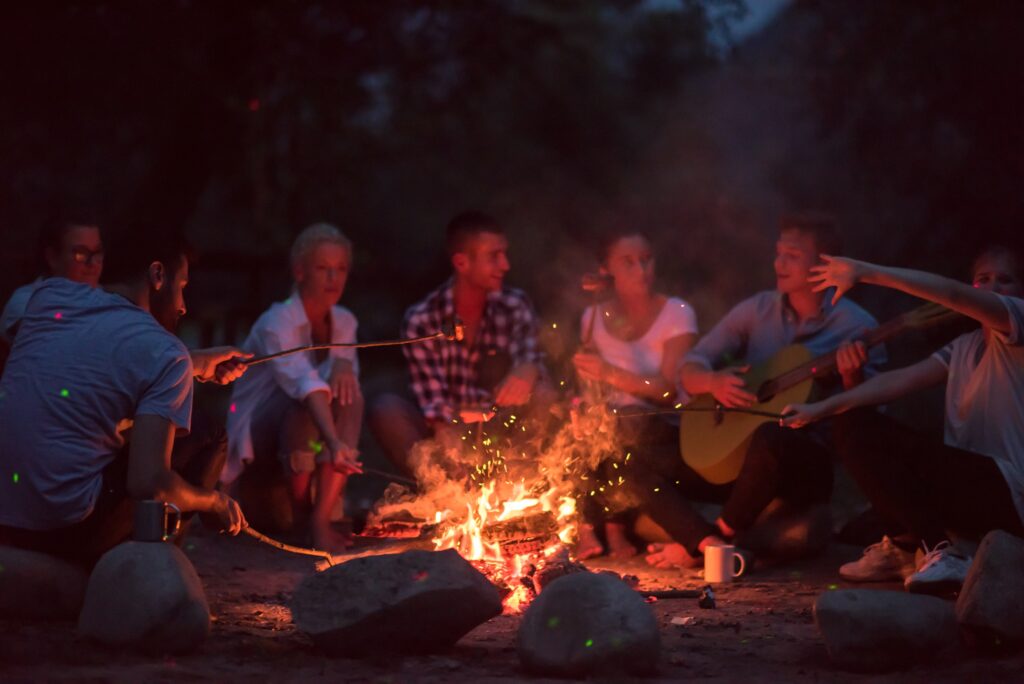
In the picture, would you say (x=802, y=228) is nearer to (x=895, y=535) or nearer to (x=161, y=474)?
(x=895, y=535)

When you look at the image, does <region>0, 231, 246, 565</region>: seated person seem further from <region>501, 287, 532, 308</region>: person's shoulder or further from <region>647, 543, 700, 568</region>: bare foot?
<region>501, 287, 532, 308</region>: person's shoulder

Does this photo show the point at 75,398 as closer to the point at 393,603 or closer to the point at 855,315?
the point at 393,603

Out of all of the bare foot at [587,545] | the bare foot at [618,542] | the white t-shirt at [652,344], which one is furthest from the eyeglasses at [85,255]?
the bare foot at [618,542]

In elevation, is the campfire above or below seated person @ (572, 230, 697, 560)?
below

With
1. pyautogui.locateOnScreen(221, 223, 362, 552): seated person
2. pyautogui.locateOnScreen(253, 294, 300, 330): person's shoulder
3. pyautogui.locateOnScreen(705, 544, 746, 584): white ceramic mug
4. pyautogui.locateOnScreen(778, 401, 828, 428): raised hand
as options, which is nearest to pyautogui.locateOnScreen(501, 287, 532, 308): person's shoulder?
pyautogui.locateOnScreen(221, 223, 362, 552): seated person

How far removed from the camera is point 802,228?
Result: 6.52m

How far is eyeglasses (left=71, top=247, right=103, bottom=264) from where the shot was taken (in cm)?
638

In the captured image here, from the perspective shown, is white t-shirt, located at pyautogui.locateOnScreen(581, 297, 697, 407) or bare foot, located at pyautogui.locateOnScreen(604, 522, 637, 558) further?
white t-shirt, located at pyautogui.locateOnScreen(581, 297, 697, 407)

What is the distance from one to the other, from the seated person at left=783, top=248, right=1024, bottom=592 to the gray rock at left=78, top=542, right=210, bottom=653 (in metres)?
2.83

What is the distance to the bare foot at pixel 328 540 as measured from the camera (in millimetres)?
6775

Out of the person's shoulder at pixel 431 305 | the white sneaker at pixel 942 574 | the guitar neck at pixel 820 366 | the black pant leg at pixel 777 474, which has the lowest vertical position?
the white sneaker at pixel 942 574

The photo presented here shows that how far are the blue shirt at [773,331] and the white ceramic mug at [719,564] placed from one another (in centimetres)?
115

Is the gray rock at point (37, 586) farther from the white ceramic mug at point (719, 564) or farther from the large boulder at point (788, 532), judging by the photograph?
the large boulder at point (788, 532)

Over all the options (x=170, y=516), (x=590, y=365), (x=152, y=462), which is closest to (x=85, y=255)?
(x=152, y=462)
